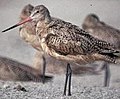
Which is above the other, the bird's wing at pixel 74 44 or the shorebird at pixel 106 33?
the shorebird at pixel 106 33

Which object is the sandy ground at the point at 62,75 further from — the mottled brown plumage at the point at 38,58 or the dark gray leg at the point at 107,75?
the mottled brown plumage at the point at 38,58

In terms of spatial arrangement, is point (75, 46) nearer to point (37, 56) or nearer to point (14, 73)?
point (14, 73)

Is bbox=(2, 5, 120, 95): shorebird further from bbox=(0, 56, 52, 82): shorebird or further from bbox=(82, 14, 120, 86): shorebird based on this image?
bbox=(82, 14, 120, 86): shorebird

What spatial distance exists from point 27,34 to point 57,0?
27.9 feet

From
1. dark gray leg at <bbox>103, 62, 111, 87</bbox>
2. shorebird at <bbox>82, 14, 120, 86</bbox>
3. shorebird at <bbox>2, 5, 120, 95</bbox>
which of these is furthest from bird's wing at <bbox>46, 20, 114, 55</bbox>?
dark gray leg at <bbox>103, 62, 111, 87</bbox>

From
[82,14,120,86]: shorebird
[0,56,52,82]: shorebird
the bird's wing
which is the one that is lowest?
[0,56,52,82]: shorebird

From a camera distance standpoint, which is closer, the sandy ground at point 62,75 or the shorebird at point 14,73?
the sandy ground at point 62,75

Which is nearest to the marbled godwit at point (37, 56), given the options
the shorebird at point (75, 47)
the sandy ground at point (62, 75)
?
the sandy ground at point (62, 75)

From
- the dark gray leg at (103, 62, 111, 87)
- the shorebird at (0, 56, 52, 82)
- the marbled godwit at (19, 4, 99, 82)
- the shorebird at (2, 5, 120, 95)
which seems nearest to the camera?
the shorebird at (2, 5, 120, 95)

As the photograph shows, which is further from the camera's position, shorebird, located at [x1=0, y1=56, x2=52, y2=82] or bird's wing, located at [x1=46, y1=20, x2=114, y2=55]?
shorebird, located at [x1=0, y1=56, x2=52, y2=82]

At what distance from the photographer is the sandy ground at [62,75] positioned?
11.4 meters

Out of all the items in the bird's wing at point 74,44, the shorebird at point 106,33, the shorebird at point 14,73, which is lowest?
the shorebird at point 14,73

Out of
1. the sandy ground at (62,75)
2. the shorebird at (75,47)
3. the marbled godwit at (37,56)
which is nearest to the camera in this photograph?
the shorebird at (75,47)

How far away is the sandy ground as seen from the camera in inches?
448
